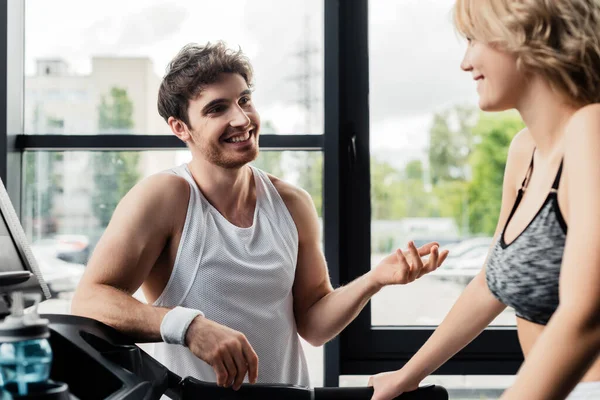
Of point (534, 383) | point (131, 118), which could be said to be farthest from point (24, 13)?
point (534, 383)

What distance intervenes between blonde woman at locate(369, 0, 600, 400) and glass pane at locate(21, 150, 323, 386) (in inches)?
50.2

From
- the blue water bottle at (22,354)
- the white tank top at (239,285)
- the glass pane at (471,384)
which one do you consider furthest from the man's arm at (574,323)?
the glass pane at (471,384)

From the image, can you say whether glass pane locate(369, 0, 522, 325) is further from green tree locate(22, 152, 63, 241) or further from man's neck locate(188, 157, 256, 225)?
green tree locate(22, 152, 63, 241)

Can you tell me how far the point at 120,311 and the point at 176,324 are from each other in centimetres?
22

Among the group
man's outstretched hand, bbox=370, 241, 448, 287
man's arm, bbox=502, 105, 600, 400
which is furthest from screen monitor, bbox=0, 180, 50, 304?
man's arm, bbox=502, 105, 600, 400

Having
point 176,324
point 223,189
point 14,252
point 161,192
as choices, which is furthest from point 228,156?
point 14,252

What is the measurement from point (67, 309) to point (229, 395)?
130 centimetres

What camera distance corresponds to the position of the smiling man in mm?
1655

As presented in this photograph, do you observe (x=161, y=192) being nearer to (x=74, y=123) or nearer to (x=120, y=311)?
(x=120, y=311)

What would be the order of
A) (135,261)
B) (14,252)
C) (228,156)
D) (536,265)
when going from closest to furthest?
(536,265) < (14,252) < (135,261) < (228,156)

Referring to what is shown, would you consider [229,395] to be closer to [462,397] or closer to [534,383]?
[534,383]

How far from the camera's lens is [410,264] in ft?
5.14

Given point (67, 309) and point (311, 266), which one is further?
point (67, 309)

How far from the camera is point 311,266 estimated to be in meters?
1.93
